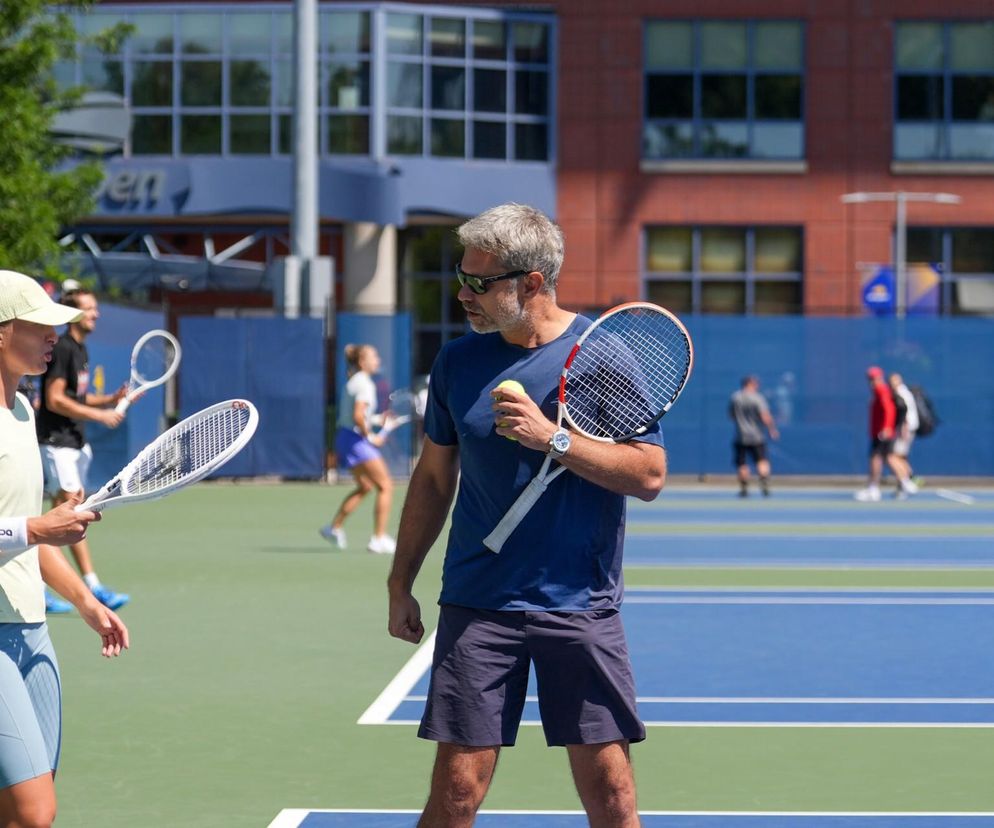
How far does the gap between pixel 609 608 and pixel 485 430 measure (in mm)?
545

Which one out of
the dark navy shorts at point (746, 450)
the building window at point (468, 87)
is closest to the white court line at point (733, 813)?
the dark navy shorts at point (746, 450)

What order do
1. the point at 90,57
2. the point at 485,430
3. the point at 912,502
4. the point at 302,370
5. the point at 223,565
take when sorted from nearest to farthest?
the point at 485,430 → the point at 223,565 → the point at 912,502 → the point at 302,370 → the point at 90,57

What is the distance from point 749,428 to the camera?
27672 mm

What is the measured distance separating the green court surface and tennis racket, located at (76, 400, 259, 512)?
179 centimetres

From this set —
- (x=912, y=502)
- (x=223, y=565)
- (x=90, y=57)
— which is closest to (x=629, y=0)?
(x=90, y=57)

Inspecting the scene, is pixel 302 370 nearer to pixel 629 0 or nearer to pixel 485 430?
pixel 629 0

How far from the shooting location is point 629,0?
4206 centimetres

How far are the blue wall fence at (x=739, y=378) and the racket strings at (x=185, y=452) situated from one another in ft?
77.9

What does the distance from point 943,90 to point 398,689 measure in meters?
34.8

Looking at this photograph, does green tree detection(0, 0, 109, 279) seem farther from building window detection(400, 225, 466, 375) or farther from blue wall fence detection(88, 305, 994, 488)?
building window detection(400, 225, 466, 375)

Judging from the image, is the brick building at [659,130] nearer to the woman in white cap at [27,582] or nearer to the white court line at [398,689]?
the white court line at [398,689]

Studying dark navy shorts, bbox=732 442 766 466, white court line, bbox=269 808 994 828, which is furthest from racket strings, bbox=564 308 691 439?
dark navy shorts, bbox=732 442 766 466

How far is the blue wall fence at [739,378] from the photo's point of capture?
2941cm

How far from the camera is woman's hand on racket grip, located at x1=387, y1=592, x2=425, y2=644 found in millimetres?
5254
